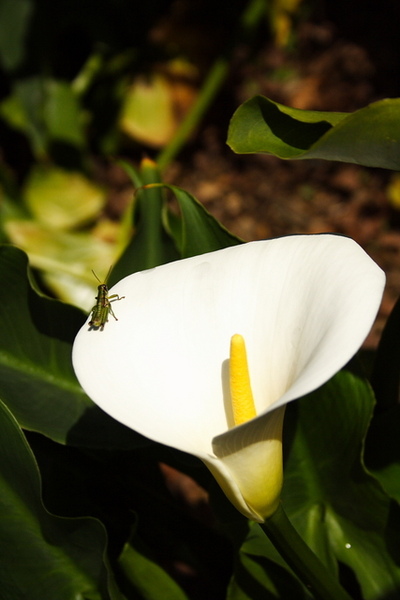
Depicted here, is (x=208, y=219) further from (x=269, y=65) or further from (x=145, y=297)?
(x=269, y=65)

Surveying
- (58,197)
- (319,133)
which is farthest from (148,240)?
(58,197)

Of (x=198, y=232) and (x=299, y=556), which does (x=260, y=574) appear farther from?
(x=198, y=232)

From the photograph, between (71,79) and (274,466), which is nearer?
(274,466)

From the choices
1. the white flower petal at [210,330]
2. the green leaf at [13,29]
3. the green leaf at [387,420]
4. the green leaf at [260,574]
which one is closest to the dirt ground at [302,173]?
the green leaf at [13,29]

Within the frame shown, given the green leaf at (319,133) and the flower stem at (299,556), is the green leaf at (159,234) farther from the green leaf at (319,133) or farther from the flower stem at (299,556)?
the flower stem at (299,556)

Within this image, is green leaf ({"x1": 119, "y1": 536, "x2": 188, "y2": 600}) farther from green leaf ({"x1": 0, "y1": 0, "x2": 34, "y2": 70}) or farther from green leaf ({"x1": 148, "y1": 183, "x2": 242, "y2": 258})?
green leaf ({"x1": 0, "y1": 0, "x2": 34, "y2": 70})

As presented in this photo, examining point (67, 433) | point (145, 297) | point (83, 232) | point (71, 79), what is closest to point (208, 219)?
point (145, 297)

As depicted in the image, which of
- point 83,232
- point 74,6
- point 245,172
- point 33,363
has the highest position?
point 74,6
